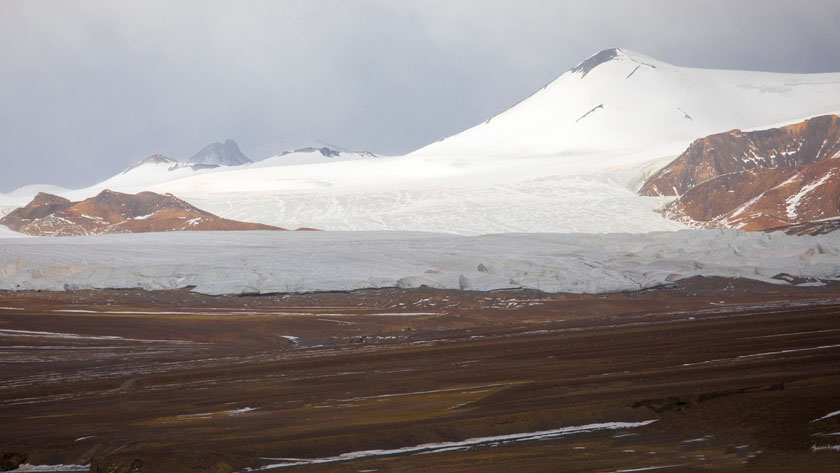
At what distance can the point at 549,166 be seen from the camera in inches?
4466

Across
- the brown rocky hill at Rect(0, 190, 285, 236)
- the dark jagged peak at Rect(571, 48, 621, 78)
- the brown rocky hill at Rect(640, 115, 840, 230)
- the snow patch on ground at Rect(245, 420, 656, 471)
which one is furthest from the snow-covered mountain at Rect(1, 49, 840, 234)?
the snow patch on ground at Rect(245, 420, 656, 471)

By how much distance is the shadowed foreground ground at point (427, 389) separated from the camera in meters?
13.3

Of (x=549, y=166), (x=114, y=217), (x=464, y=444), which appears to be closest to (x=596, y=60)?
(x=549, y=166)

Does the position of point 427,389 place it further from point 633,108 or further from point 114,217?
point 633,108

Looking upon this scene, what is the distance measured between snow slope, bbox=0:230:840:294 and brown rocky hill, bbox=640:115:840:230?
88.6 ft

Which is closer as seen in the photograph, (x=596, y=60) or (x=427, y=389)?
(x=427, y=389)

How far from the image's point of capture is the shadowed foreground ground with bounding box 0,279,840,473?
1327 cm

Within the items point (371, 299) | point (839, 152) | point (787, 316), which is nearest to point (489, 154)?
point (839, 152)

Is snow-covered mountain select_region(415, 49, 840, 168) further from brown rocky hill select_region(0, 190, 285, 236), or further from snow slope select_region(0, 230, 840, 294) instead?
snow slope select_region(0, 230, 840, 294)

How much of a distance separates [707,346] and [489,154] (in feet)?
417

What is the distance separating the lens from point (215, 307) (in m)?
37.8

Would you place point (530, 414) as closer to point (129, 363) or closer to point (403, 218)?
point (129, 363)

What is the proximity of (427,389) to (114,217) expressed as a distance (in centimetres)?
7282

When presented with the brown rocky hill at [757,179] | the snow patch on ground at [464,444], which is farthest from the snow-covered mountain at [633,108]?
the snow patch on ground at [464,444]
